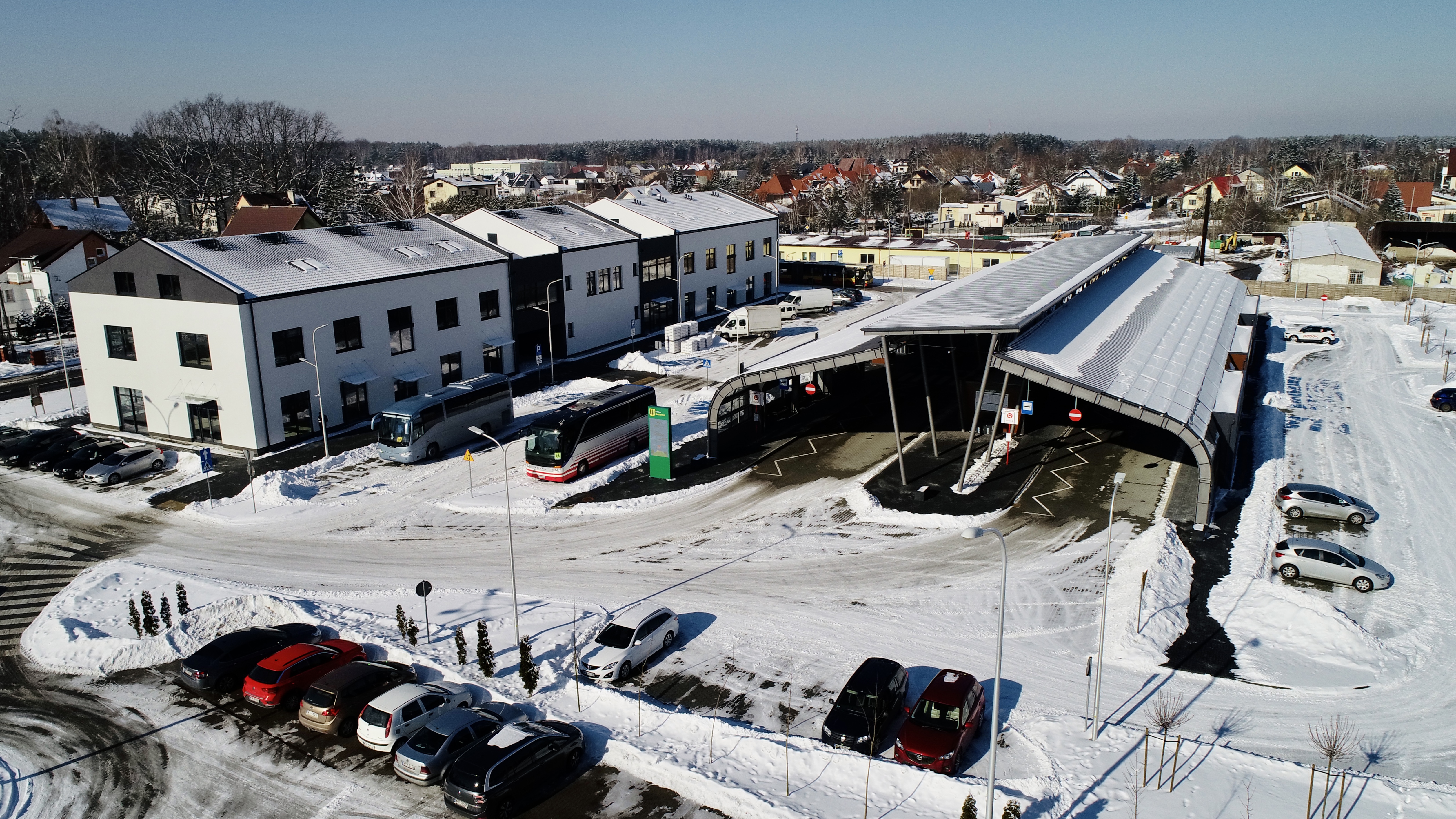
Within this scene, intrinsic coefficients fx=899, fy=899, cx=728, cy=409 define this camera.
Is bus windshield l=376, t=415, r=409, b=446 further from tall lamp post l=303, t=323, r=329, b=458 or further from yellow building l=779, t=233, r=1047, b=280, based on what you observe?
yellow building l=779, t=233, r=1047, b=280

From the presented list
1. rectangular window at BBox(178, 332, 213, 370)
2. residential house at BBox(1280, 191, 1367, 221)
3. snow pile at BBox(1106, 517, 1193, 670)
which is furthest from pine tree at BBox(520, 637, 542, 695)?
residential house at BBox(1280, 191, 1367, 221)

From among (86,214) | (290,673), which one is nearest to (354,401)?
(290,673)

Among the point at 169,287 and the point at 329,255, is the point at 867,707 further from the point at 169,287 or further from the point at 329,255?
the point at 329,255

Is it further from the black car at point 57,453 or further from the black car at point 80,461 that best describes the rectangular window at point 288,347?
the black car at point 57,453

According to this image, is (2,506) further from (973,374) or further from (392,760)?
(973,374)

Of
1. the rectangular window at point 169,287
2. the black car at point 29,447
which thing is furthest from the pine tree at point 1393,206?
the black car at point 29,447

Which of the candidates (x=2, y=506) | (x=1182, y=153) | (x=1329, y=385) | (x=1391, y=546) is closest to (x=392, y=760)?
(x=2, y=506)
